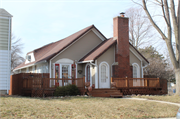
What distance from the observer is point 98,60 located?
20375 mm

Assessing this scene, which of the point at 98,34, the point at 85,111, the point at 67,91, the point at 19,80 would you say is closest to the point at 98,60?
the point at 98,34

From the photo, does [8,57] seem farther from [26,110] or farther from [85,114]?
[85,114]

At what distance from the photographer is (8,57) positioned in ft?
52.1

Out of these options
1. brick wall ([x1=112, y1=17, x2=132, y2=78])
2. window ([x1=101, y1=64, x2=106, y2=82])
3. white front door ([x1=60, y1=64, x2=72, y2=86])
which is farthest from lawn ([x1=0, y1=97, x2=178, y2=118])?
white front door ([x1=60, y1=64, x2=72, y2=86])

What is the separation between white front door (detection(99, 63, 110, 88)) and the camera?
20356 mm

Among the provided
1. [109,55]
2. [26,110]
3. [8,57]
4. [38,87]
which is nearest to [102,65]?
[109,55]

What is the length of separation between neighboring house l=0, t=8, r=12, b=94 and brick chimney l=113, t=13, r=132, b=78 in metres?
9.26

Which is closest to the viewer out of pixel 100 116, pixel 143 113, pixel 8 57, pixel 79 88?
pixel 100 116

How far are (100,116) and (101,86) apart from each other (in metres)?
10.5

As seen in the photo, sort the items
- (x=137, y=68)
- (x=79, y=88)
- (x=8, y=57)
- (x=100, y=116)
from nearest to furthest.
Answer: (x=100, y=116)
(x=8, y=57)
(x=79, y=88)
(x=137, y=68)

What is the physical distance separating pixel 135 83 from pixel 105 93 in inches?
145

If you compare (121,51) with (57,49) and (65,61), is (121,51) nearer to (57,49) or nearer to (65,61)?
(65,61)

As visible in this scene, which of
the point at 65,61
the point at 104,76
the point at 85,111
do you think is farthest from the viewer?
the point at 65,61

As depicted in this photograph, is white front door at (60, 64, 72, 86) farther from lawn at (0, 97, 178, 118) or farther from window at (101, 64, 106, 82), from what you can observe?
lawn at (0, 97, 178, 118)
